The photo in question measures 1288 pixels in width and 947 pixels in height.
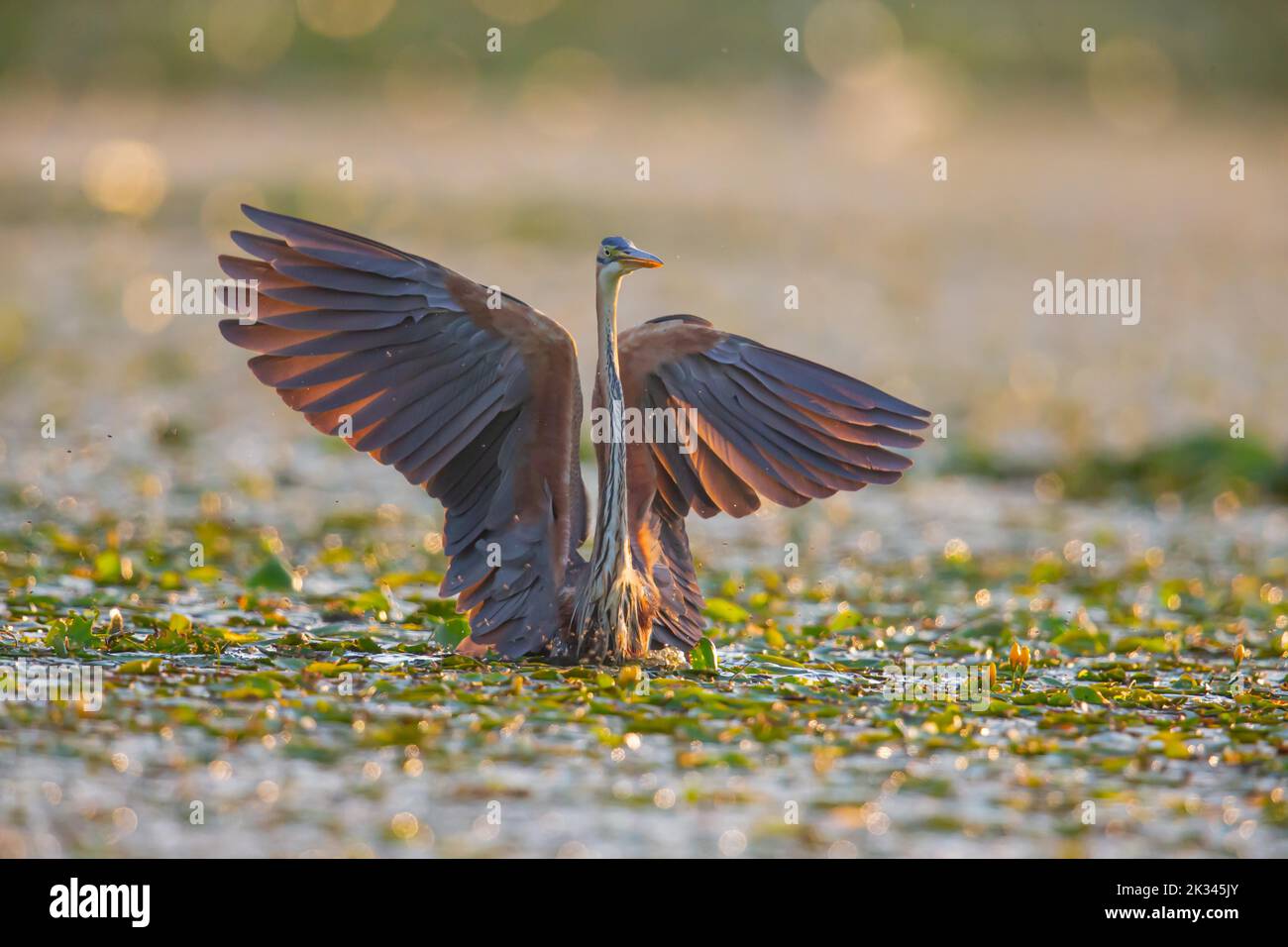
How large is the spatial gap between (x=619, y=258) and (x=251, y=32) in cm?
2580

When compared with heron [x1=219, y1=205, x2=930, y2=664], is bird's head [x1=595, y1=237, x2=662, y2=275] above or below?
above

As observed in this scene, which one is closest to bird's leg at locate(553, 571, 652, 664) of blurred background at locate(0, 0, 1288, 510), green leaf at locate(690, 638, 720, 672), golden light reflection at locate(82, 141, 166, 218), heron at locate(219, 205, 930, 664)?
heron at locate(219, 205, 930, 664)

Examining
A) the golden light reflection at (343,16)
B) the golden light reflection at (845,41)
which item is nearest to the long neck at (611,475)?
the golden light reflection at (343,16)

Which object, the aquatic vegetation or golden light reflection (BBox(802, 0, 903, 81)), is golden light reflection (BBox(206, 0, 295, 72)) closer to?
golden light reflection (BBox(802, 0, 903, 81))

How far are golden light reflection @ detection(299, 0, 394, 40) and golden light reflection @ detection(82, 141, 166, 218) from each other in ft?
14.9

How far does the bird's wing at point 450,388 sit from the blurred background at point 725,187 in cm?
455

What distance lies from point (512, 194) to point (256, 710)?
70.8 ft

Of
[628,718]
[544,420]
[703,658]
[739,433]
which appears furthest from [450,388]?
[628,718]

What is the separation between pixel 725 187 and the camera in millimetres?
29453

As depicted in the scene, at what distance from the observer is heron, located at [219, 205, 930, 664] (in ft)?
26.3

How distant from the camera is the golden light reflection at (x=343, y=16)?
106 ft

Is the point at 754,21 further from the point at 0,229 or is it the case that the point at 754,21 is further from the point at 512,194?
the point at 0,229
